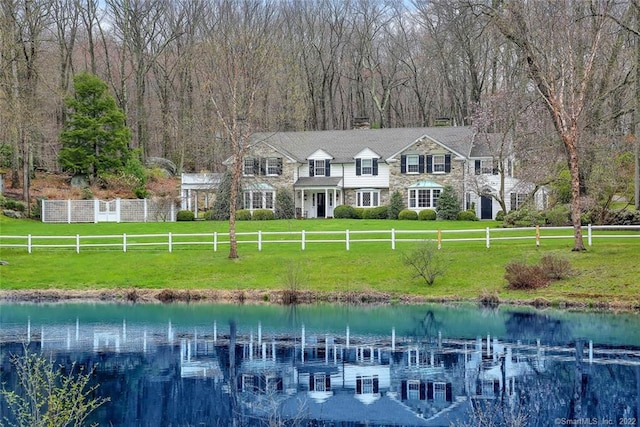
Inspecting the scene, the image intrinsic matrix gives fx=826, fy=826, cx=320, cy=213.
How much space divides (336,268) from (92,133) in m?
28.3

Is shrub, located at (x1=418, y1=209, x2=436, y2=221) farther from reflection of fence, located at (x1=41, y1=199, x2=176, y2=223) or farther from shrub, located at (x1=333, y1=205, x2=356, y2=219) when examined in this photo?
reflection of fence, located at (x1=41, y1=199, x2=176, y2=223)

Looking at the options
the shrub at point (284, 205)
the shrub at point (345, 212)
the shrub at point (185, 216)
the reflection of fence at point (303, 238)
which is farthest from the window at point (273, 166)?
the reflection of fence at point (303, 238)

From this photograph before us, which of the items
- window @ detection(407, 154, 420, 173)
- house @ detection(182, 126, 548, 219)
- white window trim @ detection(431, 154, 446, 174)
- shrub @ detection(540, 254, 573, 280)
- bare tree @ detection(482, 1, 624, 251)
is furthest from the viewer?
window @ detection(407, 154, 420, 173)

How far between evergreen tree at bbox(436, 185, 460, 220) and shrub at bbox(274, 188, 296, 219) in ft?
32.3

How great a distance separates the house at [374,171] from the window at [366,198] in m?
0.03

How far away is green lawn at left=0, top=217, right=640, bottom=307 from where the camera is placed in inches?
1116

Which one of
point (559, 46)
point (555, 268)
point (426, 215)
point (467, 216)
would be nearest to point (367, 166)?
point (426, 215)

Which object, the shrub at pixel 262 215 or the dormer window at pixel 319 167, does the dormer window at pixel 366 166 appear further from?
the shrub at pixel 262 215

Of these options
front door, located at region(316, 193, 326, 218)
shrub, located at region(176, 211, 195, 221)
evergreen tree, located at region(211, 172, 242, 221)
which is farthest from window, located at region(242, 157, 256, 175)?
shrub, located at region(176, 211, 195, 221)

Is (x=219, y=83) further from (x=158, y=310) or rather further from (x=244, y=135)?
(x=158, y=310)

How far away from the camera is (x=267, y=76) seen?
3400cm

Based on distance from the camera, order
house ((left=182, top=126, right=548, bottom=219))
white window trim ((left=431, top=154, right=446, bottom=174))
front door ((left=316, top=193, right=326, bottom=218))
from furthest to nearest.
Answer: front door ((left=316, top=193, right=326, bottom=218)) → white window trim ((left=431, top=154, right=446, bottom=174)) → house ((left=182, top=126, right=548, bottom=219))

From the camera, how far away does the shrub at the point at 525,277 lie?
92.9ft

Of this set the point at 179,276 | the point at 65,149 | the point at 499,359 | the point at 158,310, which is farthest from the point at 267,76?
the point at 65,149
